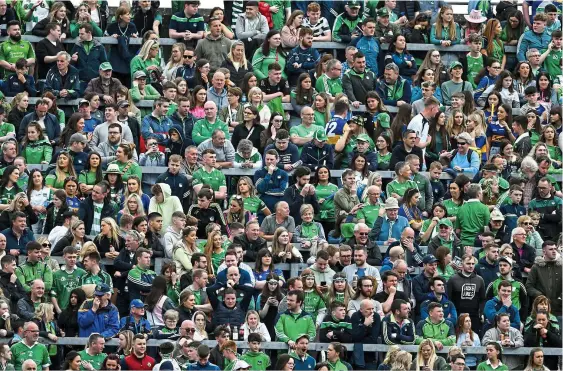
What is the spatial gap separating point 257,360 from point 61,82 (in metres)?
7.37

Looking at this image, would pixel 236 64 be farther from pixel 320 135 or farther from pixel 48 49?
pixel 48 49

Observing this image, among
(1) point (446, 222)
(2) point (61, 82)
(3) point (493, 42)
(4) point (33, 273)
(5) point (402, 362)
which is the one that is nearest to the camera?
(5) point (402, 362)

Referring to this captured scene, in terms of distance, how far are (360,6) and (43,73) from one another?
529cm

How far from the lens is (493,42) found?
3444cm

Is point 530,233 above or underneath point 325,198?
underneath

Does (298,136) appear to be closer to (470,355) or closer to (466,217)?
(466,217)

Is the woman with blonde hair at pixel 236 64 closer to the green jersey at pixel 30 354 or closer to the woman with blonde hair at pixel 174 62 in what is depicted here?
the woman with blonde hair at pixel 174 62

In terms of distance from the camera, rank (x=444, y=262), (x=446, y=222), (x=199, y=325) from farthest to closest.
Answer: (x=446, y=222) < (x=444, y=262) < (x=199, y=325)

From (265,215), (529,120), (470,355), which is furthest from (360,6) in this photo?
(470,355)

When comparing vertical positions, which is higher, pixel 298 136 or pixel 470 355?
pixel 298 136

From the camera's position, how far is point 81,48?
32875 mm

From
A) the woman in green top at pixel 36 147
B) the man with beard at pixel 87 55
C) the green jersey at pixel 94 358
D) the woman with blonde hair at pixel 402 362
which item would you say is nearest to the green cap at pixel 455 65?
the man with beard at pixel 87 55

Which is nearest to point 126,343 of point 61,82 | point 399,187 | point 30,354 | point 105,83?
point 30,354

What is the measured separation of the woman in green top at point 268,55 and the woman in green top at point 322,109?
4.08 ft
